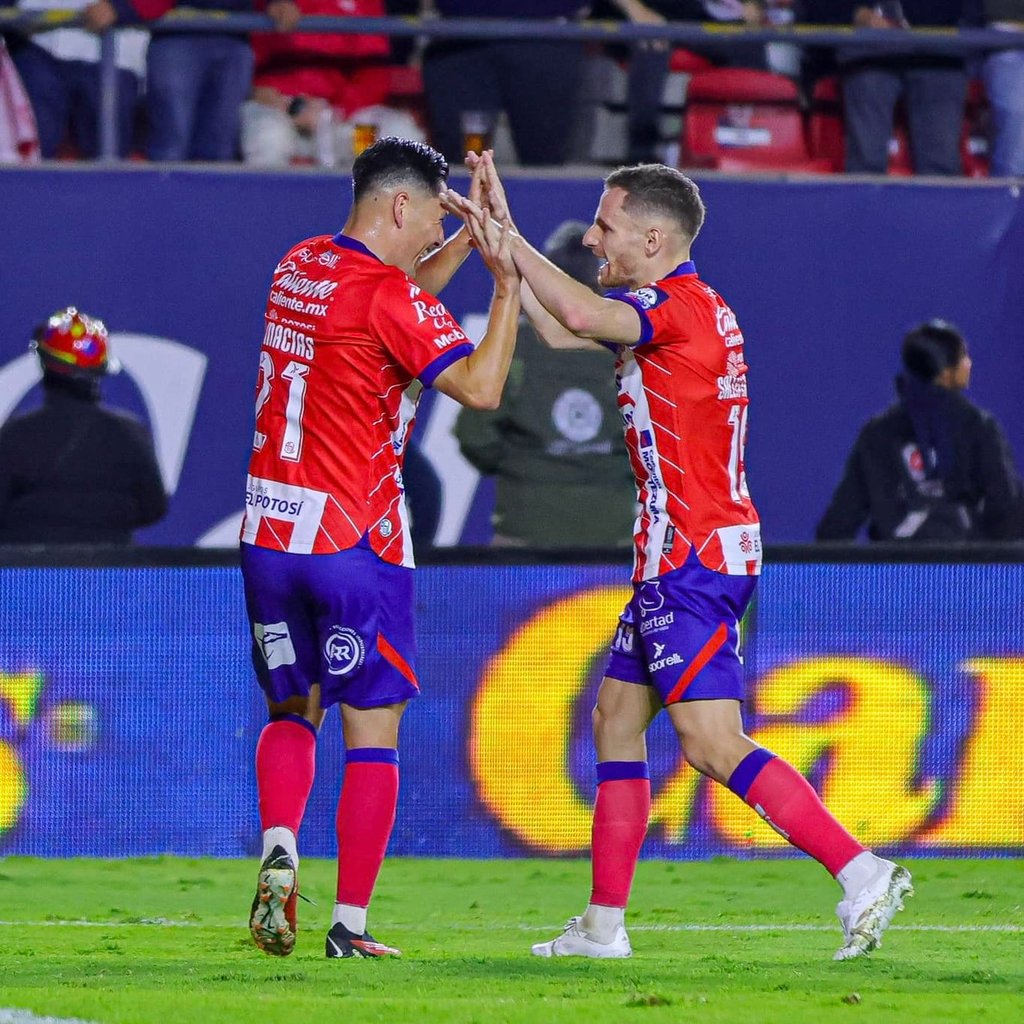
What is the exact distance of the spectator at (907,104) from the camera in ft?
37.8

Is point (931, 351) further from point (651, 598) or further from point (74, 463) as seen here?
point (651, 598)

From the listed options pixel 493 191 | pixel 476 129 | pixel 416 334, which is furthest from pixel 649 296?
pixel 476 129

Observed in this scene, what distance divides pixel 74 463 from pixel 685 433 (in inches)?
153

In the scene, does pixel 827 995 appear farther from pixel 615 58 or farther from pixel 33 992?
pixel 615 58

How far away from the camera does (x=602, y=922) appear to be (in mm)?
5730

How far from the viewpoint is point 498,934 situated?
6418 millimetres

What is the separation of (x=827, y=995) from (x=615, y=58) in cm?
799

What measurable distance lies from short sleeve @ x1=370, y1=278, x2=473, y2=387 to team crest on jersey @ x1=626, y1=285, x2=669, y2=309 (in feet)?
1.53

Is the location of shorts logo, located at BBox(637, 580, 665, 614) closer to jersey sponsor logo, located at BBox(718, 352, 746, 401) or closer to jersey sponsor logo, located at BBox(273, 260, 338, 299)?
jersey sponsor logo, located at BBox(718, 352, 746, 401)

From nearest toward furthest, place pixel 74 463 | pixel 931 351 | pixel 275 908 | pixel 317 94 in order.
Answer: pixel 275 908, pixel 74 463, pixel 931 351, pixel 317 94

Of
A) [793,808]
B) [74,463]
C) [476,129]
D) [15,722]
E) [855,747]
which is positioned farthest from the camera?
[476,129]

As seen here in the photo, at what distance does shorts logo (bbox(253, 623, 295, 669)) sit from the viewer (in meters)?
5.72

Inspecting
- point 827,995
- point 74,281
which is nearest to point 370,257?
point 827,995

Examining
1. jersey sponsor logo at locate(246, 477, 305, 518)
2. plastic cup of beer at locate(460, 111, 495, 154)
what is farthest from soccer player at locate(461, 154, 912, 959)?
plastic cup of beer at locate(460, 111, 495, 154)
